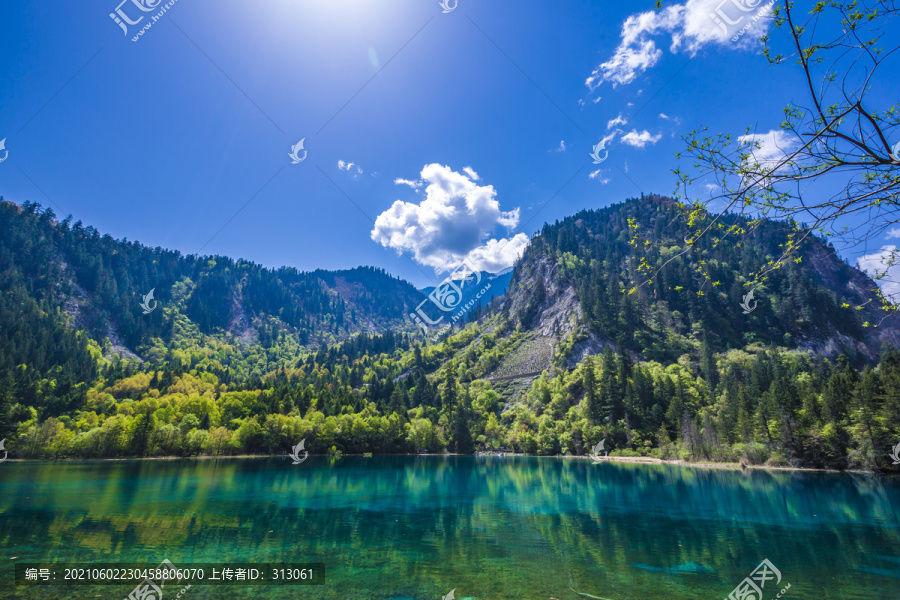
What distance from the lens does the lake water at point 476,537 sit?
607 inches

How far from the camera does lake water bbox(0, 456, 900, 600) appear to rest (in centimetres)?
1541

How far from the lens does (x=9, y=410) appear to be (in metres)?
81.1

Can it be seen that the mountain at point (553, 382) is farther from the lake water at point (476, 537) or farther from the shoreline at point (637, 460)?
the lake water at point (476, 537)

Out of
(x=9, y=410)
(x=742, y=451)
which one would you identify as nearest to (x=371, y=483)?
(x=742, y=451)

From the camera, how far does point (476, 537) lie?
76.0ft

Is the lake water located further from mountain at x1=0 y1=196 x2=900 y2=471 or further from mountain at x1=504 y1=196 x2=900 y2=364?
mountain at x1=504 y1=196 x2=900 y2=364

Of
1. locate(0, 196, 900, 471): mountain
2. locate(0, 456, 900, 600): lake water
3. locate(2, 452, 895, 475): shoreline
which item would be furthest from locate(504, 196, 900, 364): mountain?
locate(0, 456, 900, 600): lake water

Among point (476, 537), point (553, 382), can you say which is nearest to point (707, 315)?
point (553, 382)

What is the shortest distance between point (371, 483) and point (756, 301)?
154 meters

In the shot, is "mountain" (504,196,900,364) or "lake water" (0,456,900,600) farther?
"mountain" (504,196,900,364)

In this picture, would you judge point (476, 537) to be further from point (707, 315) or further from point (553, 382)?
point (707, 315)

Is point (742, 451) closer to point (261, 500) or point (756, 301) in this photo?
point (261, 500)

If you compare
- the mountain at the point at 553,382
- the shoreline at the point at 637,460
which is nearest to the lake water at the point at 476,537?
the mountain at the point at 553,382

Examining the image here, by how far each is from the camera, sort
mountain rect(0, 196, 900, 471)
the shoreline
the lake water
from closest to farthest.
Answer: the lake water, the shoreline, mountain rect(0, 196, 900, 471)
